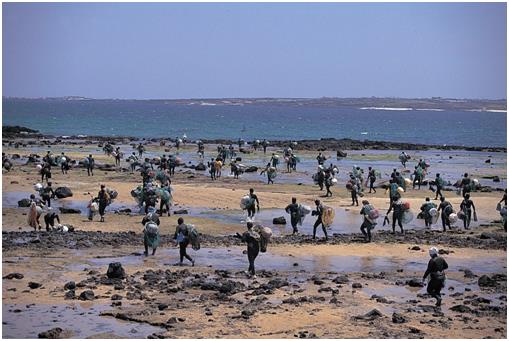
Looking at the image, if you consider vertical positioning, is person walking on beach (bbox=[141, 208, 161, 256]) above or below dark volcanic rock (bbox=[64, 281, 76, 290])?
above

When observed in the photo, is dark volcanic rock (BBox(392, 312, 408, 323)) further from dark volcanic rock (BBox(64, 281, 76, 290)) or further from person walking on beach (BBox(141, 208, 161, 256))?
person walking on beach (BBox(141, 208, 161, 256))

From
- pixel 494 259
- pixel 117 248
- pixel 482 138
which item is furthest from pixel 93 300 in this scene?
pixel 482 138

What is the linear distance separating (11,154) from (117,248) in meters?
41.4

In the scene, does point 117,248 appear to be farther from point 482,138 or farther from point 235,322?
point 482,138

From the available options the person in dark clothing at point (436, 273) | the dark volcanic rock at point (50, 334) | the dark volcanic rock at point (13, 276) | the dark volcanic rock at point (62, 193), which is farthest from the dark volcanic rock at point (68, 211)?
the person in dark clothing at point (436, 273)

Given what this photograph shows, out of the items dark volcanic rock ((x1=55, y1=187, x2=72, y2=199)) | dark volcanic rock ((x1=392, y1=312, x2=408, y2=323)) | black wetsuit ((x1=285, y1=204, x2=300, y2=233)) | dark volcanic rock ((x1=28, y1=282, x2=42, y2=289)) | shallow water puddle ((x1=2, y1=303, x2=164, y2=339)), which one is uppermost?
black wetsuit ((x1=285, y1=204, x2=300, y2=233))

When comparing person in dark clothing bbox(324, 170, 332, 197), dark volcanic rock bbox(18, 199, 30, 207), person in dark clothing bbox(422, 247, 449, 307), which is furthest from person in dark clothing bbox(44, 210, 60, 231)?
person in dark clothing bbox(324, 170, 332, 197)

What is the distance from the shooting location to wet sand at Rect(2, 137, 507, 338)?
16375 millimetres

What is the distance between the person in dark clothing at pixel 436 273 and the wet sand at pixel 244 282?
30cm

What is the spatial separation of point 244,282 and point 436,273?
481 cm

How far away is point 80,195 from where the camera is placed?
123 ft

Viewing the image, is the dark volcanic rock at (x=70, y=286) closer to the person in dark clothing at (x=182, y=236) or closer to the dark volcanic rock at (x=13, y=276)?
the dark volcanic rock at (x=13, y=276)

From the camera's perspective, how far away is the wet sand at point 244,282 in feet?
53.7

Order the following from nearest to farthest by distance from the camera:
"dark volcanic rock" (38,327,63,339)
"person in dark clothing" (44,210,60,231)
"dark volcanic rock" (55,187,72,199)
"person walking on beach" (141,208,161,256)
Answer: "dark volcanic rock" (38,327,63,339) < "person walking on beach" (141,208,161,256) < "person in dark clothing" (44,210,60,231) < "dark volcanic rock" (55,187,72,199)
